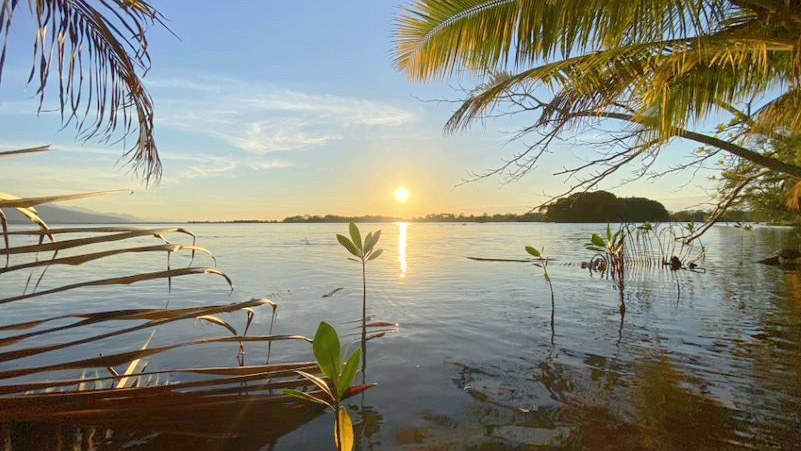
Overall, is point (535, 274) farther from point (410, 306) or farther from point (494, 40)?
point (494, 40)

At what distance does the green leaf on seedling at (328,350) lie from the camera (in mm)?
1520

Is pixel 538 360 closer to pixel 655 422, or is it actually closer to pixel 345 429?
pixel 655 422

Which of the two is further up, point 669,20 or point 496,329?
point 669,20

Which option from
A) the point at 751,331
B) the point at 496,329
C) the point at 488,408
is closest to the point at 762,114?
the point at 751,331

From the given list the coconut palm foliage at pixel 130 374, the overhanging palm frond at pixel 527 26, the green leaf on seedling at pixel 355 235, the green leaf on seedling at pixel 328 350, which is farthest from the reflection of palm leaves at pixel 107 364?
the overhanging palm frond at pixel 527 26

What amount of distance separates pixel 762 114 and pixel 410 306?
649 cm

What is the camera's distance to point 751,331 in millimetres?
5180

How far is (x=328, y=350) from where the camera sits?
154 centimetres

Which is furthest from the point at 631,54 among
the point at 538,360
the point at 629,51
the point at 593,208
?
the point at 593,208

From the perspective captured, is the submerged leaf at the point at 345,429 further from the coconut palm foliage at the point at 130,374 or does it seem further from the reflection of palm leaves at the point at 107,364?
the reflection of palm leaves at the point at 107,364

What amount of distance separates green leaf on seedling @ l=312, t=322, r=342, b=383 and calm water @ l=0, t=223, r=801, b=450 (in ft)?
3.93

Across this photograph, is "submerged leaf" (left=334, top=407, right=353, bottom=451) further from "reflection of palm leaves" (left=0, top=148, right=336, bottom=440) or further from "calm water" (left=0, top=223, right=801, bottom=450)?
"calm water" (left=0, top=223, right=801, bottom=450)

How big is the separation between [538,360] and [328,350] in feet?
10.2

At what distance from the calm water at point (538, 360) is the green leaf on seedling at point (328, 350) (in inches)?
47.2
